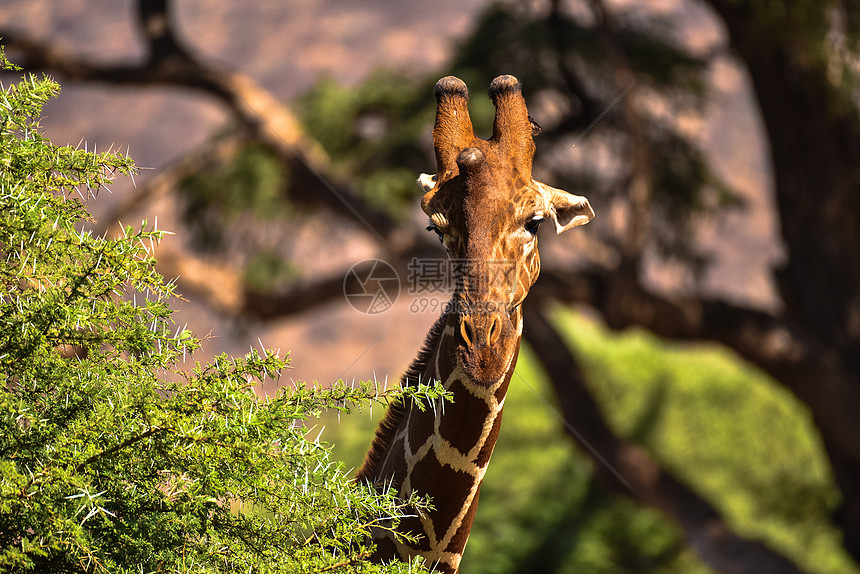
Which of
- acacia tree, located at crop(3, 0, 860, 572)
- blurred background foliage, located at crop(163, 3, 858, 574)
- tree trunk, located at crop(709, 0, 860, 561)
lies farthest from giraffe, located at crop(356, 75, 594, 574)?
tree trunk, located at crop(709, 0, 860, 561)

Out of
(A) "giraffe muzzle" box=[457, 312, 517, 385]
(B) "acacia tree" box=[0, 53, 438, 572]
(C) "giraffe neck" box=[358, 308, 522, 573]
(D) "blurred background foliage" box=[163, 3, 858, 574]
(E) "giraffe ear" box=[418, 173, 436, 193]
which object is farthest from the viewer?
(D) "blurred background foliage" box=[163, 3, 858, 574]

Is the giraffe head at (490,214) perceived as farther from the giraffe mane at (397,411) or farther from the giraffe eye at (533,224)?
the giraffe mane at (397,411)

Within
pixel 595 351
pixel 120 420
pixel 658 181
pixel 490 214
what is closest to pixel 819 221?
pixel 658 181

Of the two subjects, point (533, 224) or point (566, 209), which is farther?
point (566, 209)

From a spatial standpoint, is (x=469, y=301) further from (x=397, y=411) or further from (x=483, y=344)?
(x=397, y=411)

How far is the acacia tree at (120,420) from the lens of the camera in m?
1.75

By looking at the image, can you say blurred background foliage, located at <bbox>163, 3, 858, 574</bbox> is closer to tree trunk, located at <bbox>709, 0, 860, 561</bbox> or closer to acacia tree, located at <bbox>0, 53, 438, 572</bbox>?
tree trunk, located at <bbox>709, 0, 860, 561</bbox>

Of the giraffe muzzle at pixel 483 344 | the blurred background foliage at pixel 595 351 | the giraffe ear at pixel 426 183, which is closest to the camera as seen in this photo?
the giraffe muzzle at pixel 483 344

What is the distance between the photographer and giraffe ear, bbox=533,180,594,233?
2.40 metres

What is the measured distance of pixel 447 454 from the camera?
2346 mm

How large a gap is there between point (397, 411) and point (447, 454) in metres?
0.40

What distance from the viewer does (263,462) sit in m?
1.81

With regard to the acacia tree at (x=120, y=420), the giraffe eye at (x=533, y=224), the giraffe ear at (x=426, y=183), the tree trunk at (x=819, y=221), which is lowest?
the acacia tree at (x=120, y=420)

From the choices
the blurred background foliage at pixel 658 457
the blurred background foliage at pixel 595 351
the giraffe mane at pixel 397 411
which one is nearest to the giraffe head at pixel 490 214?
the giraffe mane at pixel 397 411
